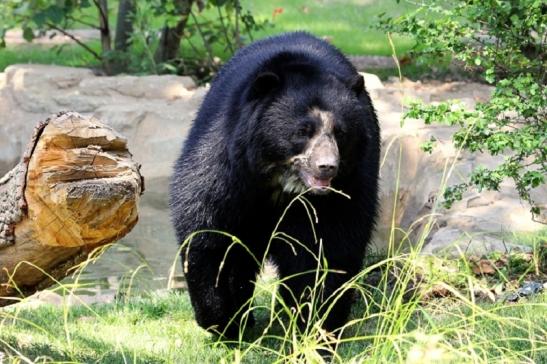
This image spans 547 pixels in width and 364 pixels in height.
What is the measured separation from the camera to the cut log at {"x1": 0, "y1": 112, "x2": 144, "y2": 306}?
4023 mm

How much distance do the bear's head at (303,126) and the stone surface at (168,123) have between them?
8.19 feet

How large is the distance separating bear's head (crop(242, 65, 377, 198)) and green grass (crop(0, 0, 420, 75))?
25.7ft

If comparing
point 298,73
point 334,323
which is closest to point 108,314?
point 334,323

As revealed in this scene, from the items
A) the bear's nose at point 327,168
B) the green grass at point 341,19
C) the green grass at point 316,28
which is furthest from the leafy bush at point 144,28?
the bear's nose at point 327,168

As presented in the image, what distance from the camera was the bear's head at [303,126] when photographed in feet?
17.3

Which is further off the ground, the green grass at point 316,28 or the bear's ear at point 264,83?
the bear's ear at point 264,83

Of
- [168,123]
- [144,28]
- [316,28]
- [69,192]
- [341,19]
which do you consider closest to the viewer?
[69,192]

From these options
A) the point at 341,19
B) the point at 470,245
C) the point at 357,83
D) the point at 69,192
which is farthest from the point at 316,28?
the point at 69,192

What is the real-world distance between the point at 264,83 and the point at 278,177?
0.50m

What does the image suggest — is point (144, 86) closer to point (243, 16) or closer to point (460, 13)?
point (243, 16)

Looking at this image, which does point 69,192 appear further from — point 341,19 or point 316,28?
point 341,19

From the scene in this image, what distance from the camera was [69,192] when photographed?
399cm

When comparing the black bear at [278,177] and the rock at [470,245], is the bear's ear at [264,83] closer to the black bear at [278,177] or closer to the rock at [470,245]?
the black bear at [278,177]

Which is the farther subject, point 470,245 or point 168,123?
point 168,123
